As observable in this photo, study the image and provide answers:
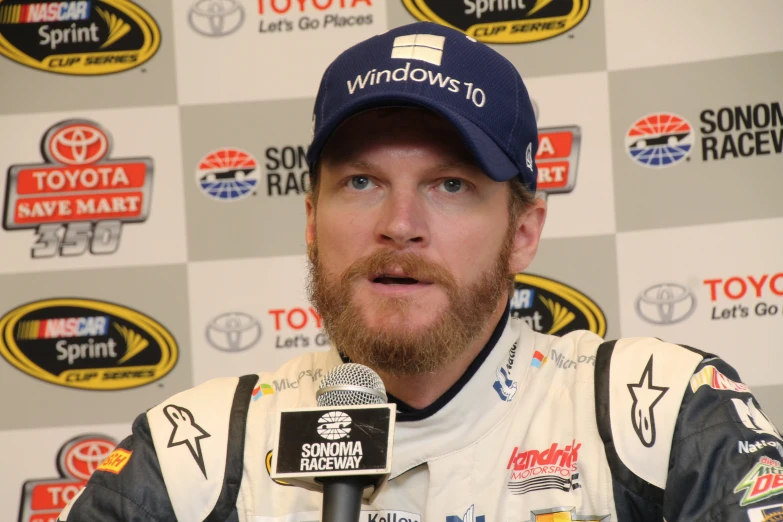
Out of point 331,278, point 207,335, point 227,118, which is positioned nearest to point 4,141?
point 227,118

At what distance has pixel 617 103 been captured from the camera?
6.44ft

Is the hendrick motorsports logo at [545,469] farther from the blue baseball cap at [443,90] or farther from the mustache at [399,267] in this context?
the blue baseball cap at [443,90]

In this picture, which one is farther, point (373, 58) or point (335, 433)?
point (373, 58)

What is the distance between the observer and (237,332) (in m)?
2.05

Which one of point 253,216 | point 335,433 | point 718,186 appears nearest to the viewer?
point 335,433

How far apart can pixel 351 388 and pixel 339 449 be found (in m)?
0.09

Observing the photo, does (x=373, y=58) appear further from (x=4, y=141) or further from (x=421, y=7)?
(x=4, y=141)

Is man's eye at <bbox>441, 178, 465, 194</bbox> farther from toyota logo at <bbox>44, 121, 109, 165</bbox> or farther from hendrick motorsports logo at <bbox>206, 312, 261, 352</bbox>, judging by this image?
toyota logo at <bbox>44, 121, 109, 165</bbox>

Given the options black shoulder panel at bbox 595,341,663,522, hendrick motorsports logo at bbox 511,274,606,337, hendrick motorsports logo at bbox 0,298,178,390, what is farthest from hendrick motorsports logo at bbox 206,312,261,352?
black shoulder panel at bbox 595,341,663,522

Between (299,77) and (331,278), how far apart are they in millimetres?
1062

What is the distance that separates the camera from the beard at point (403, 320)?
1.05 meters

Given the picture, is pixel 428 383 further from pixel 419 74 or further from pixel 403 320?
pixel 419 74

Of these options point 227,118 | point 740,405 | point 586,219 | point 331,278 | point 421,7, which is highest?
point 421,7

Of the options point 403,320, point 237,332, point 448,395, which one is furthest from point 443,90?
point 237,332
